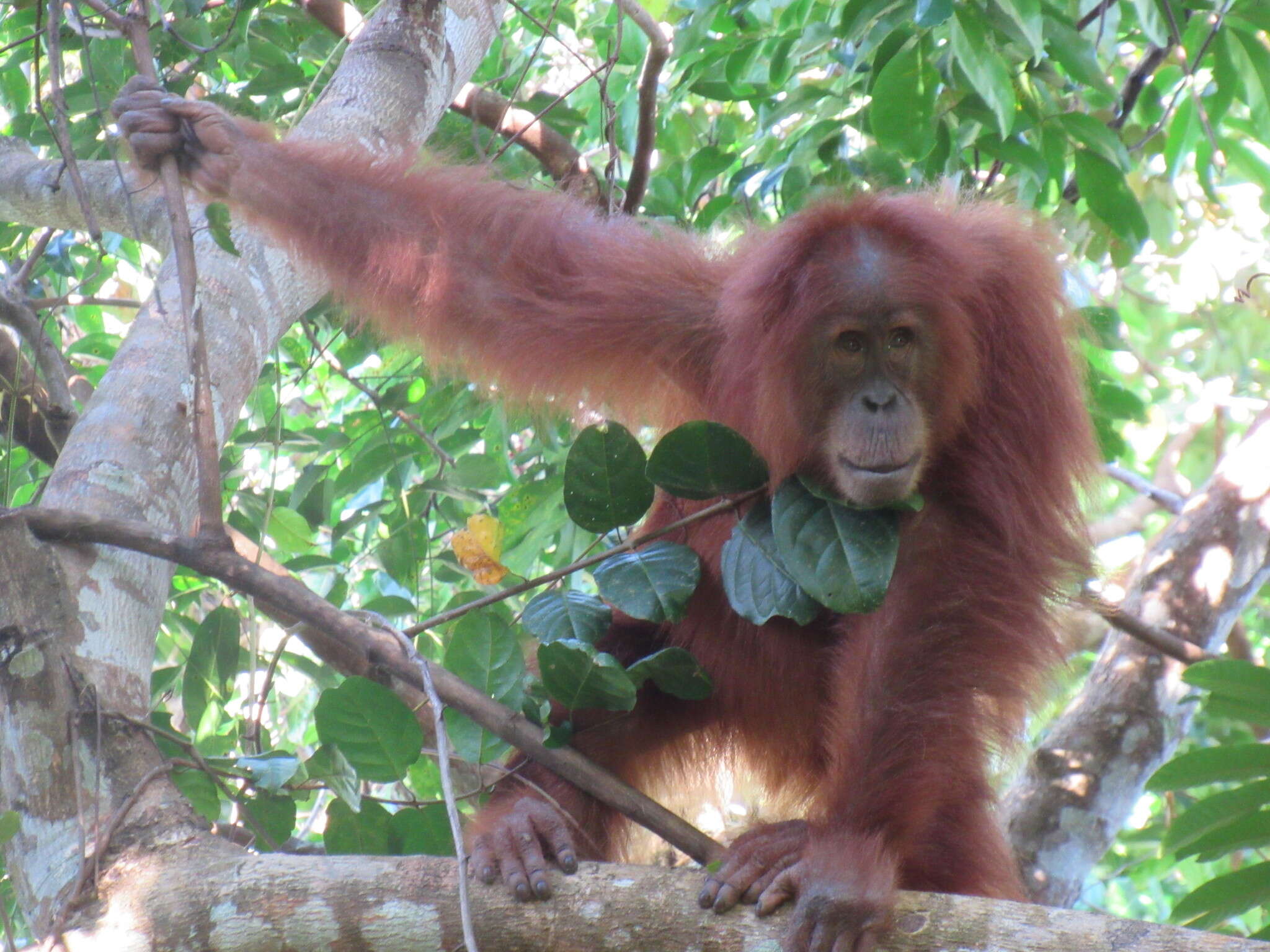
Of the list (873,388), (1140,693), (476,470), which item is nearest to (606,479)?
(873,388)

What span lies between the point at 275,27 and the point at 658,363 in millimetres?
2272

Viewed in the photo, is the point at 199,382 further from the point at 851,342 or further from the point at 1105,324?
the point at 1105,324

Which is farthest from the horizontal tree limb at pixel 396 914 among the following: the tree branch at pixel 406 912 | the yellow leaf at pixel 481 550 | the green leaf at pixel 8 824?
the yellow leaf at pixel 481 550

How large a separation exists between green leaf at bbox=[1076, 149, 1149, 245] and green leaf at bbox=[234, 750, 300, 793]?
8.27 feet

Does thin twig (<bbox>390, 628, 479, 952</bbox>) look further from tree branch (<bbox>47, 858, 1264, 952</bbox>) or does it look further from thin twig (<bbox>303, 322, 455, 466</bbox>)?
thin twig (<bbox>303, 322, 455, 466</bbox>)

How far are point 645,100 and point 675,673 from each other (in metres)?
1.97

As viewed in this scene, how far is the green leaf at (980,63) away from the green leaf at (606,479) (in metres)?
1.12

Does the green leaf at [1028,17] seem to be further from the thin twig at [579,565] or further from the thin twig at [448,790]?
the thin twig at [448,790]

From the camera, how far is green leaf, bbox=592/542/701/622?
2.38m

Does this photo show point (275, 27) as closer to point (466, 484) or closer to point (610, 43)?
point (610, 43)

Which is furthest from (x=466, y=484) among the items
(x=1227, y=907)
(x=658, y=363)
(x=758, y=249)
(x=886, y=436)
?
(x=1227, y=907)

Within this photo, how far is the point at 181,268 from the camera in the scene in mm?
2191

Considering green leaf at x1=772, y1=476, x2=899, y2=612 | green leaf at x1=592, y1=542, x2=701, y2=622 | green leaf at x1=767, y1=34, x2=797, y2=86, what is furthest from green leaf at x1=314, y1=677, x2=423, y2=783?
green leaf at x1=767, y1=34, x2=797, y2=86

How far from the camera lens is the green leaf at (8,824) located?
1935mm
